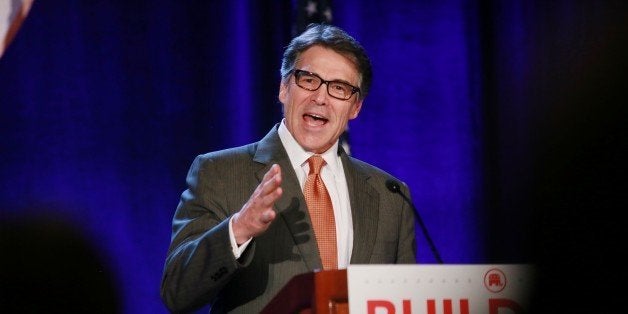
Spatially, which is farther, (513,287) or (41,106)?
(41,106)

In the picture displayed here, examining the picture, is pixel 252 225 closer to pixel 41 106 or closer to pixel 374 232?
pixel 374 232

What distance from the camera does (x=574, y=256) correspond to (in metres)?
0.64

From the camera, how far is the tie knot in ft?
8.91

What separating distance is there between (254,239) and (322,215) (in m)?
0.48

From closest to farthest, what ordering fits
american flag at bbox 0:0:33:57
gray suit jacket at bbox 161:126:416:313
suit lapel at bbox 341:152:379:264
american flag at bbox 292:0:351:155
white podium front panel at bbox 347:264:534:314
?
1. white podium front panel at bbox 347:264:534:314
2. gray suit jacket at bbox 161:126:416:313
3. suit lapel at bbox 341:152:379:264
4. american flag at bbox 0:0:33:57
5. american flag at bbox 292:0:351:155

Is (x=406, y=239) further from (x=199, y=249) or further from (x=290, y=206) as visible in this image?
(x=199, y=249)

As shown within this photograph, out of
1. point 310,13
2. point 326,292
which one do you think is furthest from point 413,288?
point 310,13

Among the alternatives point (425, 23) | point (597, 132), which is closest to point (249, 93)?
point (425, 23)

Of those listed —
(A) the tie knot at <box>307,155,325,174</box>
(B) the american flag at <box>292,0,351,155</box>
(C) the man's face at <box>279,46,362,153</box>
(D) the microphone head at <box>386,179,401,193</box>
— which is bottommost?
(D) the microphone head at <box>386,179,401,193</box>

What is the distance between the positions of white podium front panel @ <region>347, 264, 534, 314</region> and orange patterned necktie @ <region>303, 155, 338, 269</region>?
89 cm

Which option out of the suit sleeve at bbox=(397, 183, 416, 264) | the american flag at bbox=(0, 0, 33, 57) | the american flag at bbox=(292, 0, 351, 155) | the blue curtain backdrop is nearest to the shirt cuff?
the suit sleeve at bbox=(397, 183, 416, 264)

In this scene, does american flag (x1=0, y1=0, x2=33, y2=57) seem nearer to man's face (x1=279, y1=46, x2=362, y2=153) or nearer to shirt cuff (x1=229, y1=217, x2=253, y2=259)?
man's face (x1=279, y1=46, x2=362, y2=153)

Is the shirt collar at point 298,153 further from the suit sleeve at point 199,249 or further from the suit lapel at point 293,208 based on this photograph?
the suit sleeve at point 199,249

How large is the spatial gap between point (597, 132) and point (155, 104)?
3.13 metres
